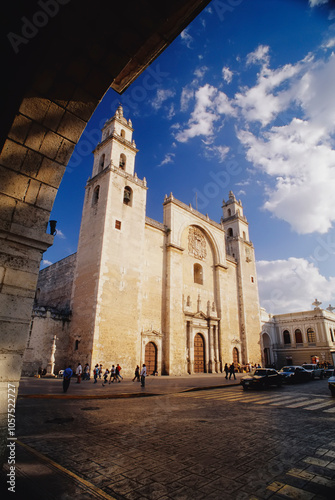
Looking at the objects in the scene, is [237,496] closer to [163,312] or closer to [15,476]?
[15,476]

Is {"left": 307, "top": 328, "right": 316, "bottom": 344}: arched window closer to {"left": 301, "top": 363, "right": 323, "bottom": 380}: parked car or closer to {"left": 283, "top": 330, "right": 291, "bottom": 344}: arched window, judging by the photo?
{"left": 283, "top": 330, "right": 291, "bottom": 344}: arched window

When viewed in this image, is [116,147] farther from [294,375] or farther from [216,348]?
[294,375]

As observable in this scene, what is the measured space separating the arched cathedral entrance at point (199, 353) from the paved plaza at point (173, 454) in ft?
65.3

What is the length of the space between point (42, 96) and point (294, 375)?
75.3 ft

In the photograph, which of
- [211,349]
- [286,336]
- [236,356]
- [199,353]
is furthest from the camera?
[286,336]

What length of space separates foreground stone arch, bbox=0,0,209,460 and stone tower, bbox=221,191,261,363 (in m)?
34.3

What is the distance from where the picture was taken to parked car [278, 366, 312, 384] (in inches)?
758

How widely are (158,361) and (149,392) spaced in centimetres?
1166

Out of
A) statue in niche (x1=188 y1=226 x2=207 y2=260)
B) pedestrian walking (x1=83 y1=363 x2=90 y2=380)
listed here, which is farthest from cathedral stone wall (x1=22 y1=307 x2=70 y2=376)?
statue in niche (x1=188 y1=226 x2=207 y2=260)

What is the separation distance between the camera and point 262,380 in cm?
1554

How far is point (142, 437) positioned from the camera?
5.42 meters

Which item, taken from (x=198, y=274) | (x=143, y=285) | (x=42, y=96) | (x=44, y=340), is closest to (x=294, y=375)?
(x=143, y=285)

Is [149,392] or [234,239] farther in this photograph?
[234,239]

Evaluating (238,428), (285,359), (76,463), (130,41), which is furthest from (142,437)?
(285,359)
